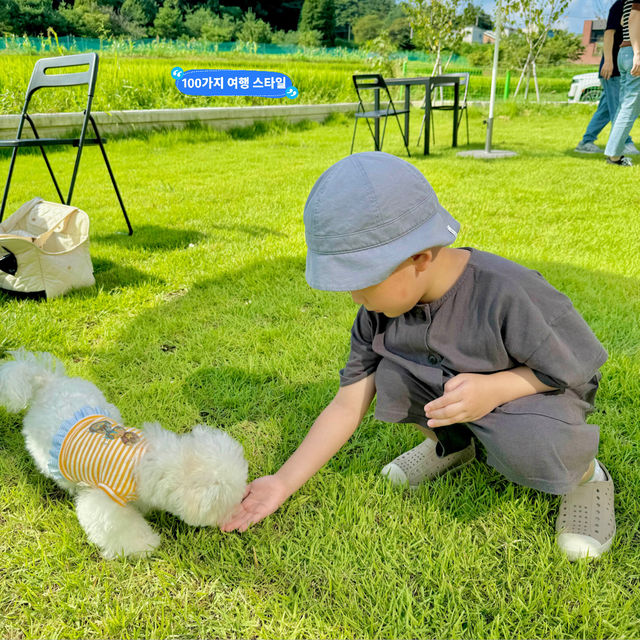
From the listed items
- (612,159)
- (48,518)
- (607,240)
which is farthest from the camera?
(612,159)

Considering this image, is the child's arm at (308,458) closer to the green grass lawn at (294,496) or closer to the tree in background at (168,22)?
the green grass lawn at (294,496)

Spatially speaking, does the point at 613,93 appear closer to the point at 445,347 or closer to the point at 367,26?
the point at 445,347

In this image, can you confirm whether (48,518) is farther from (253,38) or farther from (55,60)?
(253,38)

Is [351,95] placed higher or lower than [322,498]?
higher

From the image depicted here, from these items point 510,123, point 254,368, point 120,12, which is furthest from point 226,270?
point 120,12

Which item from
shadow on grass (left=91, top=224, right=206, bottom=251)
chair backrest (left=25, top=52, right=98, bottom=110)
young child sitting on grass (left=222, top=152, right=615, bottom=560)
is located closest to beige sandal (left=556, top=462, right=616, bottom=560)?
young child sitting on grass (left=222, top=152, right=615, bottom=560)

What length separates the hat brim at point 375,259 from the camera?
3.34 feet

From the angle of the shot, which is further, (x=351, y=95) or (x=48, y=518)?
(x=351, y=95)

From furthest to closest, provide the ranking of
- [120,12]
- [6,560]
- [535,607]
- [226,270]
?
[120,12] < [226,270] < [6,560] < [535,607]

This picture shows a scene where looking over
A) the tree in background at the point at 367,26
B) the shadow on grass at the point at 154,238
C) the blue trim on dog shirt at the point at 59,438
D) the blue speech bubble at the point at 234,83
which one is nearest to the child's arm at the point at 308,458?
the blue trim on dog shirt at the point at 59,438

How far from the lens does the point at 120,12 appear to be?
31.1 m

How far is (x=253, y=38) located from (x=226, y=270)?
36.4 m

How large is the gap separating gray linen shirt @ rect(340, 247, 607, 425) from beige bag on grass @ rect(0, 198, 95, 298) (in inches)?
79.6

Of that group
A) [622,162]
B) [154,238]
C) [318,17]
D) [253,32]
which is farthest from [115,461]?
[318,17]
